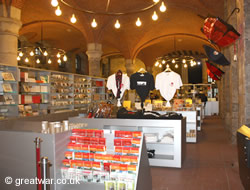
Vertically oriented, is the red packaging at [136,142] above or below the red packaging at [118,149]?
above

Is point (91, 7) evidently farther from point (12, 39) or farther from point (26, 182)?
point (26, 182)

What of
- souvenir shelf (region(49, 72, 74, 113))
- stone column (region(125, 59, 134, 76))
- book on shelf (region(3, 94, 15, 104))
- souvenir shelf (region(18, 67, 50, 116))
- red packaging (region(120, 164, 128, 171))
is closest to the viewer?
red packaging (region(120, 164, 128, 171))

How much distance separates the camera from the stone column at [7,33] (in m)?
8.02

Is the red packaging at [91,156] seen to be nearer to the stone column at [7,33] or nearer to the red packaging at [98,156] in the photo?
the red packaging at [98,156]

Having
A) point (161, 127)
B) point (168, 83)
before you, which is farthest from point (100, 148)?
point (168, 83)

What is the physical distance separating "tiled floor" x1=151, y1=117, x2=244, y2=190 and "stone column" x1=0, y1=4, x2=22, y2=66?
6154 millimetres

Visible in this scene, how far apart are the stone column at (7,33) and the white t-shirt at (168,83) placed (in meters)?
5.03

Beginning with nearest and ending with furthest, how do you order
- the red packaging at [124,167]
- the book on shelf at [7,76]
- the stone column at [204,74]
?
the red packaging at [124,167], the book on shelf at [7,76], the stone column at [204,74]

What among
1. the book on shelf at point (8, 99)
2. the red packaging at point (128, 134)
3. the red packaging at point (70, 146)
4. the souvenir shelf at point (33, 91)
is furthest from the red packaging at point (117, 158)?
the souvenir shelf at point (33, 91)

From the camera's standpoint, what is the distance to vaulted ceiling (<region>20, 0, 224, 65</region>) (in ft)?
39.5

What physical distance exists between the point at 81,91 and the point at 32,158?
8403 mm

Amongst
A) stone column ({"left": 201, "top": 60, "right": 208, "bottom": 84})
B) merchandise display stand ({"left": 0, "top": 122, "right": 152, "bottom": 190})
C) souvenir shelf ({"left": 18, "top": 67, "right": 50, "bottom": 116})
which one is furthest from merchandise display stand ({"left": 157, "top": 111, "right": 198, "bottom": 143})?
stone column ({"left": 201, "top": 60, "right": 208, "bottom": 84})

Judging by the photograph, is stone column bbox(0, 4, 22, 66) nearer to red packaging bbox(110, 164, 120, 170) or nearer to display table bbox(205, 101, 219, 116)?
red packaging bbox(110, 164, 120, 170)

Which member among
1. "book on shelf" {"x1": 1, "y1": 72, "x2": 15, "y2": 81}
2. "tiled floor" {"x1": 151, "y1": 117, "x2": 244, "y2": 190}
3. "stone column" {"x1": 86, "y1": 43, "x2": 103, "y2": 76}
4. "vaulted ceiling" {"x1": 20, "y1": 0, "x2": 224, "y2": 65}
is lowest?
"tiled floor" {"x1": 151, "y1": 117, "x2": 244, "y2": 190}
